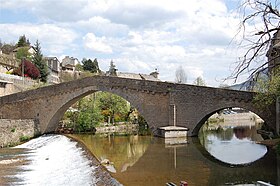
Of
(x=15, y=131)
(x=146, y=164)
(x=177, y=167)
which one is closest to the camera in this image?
(x=177, y=167)

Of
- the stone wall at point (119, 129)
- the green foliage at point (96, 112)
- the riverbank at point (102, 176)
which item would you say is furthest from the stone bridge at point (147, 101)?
the riverbank at point (102, 176)

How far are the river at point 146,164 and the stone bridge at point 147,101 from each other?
2.75m

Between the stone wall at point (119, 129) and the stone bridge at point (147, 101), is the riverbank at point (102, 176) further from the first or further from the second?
the stone wall at point (119, 129)

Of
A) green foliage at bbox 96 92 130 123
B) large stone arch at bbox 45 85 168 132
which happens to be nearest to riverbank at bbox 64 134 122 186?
large stone arch at bbox 45 85 168 132

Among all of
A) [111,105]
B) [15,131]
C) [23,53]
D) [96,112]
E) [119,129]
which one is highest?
[23,53]

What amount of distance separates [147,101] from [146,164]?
37.1 ft

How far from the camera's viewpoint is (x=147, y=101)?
86.8 ft

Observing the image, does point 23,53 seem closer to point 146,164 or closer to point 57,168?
point 57,168

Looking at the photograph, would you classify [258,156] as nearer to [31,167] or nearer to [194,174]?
[194,174]

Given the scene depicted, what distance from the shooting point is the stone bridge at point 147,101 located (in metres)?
23.5

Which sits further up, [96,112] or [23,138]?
[96,112]

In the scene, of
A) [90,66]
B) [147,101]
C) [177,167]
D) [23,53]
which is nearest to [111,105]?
[147,101]

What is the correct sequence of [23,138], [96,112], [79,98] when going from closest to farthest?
1. [23,138]
2. [79,98]
3. [96,112]

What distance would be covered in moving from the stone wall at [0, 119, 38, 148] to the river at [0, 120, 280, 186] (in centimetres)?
109
